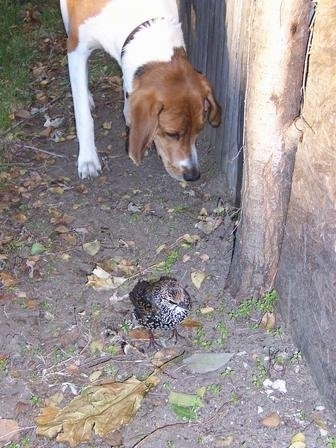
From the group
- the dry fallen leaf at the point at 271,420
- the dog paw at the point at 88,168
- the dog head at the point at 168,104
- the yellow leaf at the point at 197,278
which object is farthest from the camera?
the dog paw at the point at 88,168

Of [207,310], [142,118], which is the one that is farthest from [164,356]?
[142,118]

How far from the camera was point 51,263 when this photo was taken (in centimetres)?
404

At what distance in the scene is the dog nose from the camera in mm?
4414

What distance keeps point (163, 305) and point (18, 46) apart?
4.14 metres

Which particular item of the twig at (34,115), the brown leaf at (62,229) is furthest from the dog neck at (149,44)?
the twig at (34,115)

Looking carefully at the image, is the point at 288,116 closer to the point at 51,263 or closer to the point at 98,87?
the point at 51,263

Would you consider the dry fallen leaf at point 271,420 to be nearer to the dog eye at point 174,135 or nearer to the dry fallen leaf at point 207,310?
the dry fallen leaf at point 207,310

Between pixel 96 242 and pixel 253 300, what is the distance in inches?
43.2

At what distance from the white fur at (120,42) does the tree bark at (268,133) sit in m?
1.14

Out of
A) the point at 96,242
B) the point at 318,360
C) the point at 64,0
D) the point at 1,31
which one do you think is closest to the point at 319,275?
the point at 318,360

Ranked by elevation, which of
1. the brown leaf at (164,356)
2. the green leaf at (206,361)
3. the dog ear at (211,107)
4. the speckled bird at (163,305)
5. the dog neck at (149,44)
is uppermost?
the dog neck at (149,44)

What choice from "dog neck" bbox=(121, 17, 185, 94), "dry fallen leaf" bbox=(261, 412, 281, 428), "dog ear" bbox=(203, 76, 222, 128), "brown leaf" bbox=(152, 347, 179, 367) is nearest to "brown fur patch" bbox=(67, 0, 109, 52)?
"dog neck" bbox=(121, 17, 185, 94)

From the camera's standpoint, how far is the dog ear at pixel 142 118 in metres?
4.02

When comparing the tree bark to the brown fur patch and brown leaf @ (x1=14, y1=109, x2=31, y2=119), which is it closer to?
the brown fur patch
